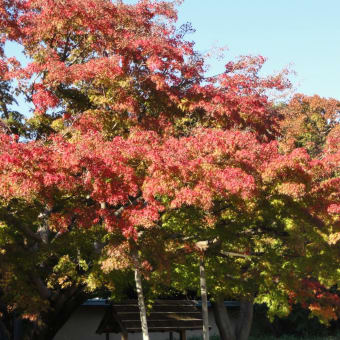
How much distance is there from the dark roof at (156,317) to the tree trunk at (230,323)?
3288 mm

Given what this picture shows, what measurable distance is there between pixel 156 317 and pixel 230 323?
23.2 feet

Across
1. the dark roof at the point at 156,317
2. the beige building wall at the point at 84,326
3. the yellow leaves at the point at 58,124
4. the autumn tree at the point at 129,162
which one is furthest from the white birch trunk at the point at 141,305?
the beige building wall at the point at 84,326

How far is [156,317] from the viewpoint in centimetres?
2177

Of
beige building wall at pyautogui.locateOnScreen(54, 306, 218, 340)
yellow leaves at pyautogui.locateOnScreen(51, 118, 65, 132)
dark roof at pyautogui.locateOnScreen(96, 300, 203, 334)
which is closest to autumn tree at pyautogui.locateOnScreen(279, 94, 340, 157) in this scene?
beige building wall at pyautogui.locateOnScreen(54, 306, 218, 340)

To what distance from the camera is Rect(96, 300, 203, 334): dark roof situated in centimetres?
2034

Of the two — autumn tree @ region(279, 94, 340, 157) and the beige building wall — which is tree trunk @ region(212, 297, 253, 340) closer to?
the beige building wall

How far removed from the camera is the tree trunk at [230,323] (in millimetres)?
27047

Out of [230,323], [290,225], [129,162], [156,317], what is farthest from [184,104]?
[230,323]

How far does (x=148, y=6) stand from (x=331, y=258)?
10566 mm

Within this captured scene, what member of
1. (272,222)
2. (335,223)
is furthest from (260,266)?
(335,223)

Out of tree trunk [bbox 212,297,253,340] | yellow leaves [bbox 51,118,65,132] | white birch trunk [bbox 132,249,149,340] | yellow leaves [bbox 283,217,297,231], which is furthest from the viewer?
tree trunk [bbox 212,297,253,340]

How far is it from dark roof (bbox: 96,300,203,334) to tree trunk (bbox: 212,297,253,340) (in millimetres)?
3288

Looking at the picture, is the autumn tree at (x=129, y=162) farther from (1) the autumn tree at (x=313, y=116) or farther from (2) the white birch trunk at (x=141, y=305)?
(1) the autumn tree at (x=313, y=116)

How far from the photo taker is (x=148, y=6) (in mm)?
18906
